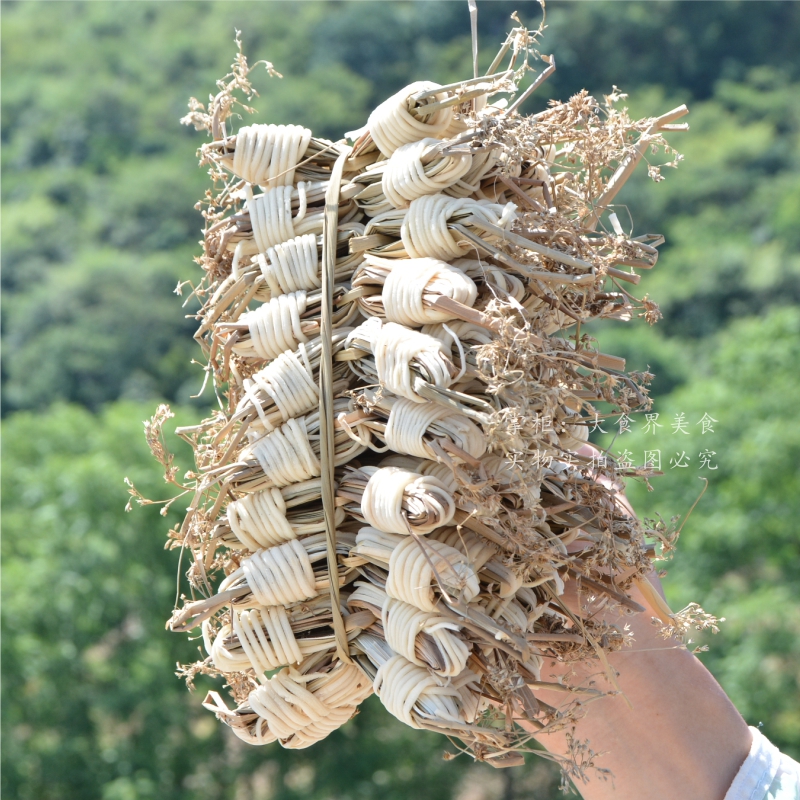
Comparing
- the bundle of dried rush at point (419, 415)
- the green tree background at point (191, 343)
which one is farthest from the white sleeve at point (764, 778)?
the green tree background at point (191, 343)

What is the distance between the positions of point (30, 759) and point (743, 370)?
4.72 meters

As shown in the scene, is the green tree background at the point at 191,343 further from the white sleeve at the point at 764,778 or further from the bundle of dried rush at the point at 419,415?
the white sleeve at the point at 764,778

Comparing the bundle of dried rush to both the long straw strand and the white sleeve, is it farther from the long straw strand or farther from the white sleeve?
the white sleeve

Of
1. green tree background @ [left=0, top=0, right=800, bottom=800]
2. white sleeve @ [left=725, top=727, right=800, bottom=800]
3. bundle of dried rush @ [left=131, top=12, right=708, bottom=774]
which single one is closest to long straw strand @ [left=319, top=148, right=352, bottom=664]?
bundle of dried rush @ [left=131, top=12, right=708, bottom=774]

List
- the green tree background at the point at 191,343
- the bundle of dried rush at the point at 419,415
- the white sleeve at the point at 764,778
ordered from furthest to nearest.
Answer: the green tree background at the point at 191,343 < the white sleeve at the point at 764,778 < the bundle of dried rush at the point at 419,415

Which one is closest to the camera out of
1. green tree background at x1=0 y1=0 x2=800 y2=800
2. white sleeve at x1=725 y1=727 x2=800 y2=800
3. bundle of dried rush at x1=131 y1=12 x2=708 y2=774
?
bundle of dried rush at x1=131 y1=12 x2=708 y2=774

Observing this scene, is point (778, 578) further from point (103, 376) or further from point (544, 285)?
point (103, 376)

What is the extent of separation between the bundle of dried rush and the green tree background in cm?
12

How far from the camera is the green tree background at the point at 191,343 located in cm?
541

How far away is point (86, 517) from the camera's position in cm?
554

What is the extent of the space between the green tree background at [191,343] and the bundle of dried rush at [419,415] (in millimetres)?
116

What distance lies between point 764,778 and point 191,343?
1750 cm

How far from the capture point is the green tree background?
5414mm

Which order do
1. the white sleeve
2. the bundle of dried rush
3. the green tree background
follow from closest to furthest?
the bundle of dried rush
the white sleeve
the green tree background
